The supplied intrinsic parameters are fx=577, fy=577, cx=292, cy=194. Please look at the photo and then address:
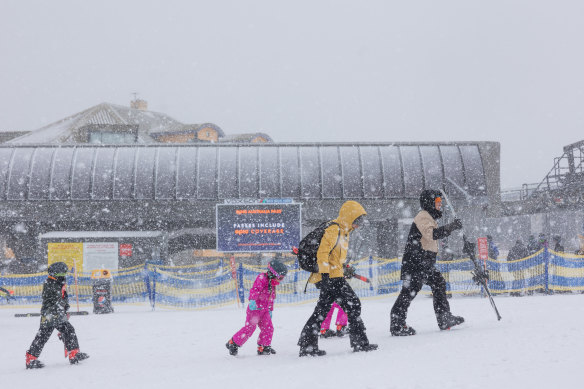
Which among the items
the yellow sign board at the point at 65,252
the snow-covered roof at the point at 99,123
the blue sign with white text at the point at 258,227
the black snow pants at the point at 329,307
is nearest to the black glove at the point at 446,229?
the black snow pants at the point at 329,307

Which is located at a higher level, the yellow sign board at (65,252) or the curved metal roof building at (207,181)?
the curved metal roof building at (207,181)

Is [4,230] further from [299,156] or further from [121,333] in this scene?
[121,333]

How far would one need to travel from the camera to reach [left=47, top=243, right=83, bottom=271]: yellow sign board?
23359 mm

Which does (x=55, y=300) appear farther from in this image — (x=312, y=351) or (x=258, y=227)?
(x=258, y=227)

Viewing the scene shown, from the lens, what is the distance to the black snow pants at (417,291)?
7406 millimetres

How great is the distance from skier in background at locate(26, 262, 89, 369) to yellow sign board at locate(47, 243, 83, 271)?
16731 millimetres

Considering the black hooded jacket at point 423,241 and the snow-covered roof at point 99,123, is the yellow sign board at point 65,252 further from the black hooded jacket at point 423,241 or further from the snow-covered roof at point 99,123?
the snow-covered roof at point 99,123

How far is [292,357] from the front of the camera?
6766 mm

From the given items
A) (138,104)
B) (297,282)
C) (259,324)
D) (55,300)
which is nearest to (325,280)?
(259,324)

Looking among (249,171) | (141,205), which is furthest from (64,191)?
(249,171)

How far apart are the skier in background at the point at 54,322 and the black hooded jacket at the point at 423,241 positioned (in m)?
4.40

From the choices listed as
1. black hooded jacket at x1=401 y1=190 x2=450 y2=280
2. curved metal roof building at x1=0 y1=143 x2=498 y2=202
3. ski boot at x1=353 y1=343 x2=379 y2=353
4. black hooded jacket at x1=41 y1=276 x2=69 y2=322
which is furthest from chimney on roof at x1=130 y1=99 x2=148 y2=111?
ski boot at x1=353 y1=343 x2=379 y2=353

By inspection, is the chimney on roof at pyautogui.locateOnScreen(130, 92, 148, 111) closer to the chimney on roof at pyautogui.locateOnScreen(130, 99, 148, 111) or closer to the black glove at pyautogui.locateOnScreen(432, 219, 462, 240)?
the chimney on roof at pyautogui.locateOnScreen(130, 99, 148, 111)

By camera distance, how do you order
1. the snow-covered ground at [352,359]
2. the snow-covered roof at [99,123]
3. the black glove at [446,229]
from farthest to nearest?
1. the snow-covered roof at [99,123]
2. the black glove at [446,229]
3. the snow-covered ground at [352,359]
